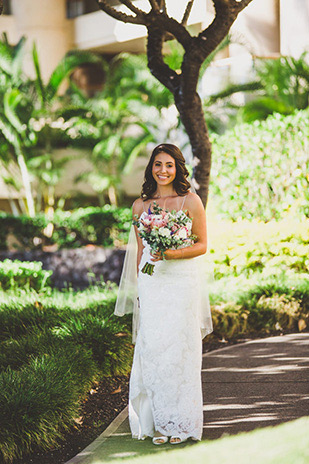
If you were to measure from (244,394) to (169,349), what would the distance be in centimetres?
122

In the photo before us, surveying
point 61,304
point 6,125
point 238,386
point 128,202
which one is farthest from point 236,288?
point 128,202

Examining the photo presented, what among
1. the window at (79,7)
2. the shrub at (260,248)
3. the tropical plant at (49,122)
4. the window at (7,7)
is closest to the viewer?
the shrub at (260,248)

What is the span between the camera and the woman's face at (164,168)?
191 inches

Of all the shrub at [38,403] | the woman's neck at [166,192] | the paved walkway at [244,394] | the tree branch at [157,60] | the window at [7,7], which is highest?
the window at [7,7]

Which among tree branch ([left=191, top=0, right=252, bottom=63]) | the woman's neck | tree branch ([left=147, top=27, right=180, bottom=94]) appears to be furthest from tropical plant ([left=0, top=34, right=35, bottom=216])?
the woman's neck

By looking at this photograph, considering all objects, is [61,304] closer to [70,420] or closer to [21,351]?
[21,351]

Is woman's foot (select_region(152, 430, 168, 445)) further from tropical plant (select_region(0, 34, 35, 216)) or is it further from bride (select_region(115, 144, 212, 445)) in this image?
tropical plant (select_region(0, 34, 35, 216))

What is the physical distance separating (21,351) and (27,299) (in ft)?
6.91

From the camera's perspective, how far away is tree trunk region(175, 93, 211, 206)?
7660mm

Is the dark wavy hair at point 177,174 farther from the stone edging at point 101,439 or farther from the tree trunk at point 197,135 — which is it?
the tree trunk at point 197,135

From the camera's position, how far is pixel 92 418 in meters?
5.36

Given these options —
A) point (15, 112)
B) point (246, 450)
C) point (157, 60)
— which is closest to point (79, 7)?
point (15, 112)

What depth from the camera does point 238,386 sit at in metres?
5.87

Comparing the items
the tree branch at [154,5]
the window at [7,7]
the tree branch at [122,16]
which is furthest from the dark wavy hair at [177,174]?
the window at [7,7]
